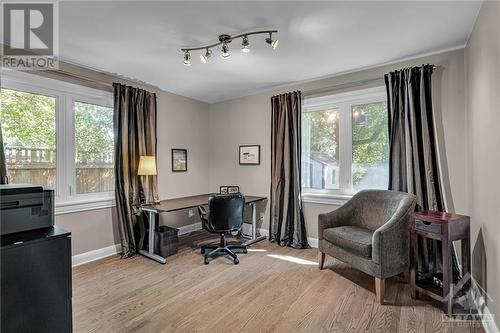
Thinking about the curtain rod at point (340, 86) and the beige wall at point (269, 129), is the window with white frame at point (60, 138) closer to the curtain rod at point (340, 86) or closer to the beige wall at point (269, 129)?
the beige wall at point (269, 129)

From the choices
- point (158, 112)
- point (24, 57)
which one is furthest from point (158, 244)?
point (24, 57)

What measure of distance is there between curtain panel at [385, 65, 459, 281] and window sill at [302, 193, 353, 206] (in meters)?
0.64

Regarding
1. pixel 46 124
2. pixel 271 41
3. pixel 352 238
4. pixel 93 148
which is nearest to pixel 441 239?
pixel 352 238

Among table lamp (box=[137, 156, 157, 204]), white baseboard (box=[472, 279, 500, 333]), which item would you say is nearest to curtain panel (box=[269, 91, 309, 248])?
table lamp (box=[137, 156, 157, 204])

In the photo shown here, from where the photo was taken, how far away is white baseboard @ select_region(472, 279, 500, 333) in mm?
1807

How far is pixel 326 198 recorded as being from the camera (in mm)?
3609

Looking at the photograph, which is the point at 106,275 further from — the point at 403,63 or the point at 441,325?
the point at 403,63

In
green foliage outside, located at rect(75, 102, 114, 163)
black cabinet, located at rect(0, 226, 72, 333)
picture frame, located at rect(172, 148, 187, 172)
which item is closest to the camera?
black cabinet, located at rect(0, 226, 72, 333)

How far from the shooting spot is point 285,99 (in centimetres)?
388

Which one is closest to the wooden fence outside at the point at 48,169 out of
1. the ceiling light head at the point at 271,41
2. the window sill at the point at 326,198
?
the ceiling light head at the point at 271,41

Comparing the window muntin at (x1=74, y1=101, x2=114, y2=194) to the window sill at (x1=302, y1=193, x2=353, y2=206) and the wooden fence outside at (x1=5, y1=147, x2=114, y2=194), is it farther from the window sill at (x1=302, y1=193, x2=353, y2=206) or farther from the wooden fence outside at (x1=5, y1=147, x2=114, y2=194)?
the window sill at (x1=302, y1=193, x2=353, y2=206)

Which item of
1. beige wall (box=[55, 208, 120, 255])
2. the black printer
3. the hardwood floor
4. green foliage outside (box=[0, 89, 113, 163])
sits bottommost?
the hardwood floor

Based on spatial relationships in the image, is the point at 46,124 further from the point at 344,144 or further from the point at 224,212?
the point at 344,144

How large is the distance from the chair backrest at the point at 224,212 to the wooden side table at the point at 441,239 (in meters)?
1.88
